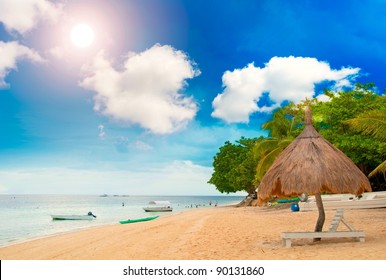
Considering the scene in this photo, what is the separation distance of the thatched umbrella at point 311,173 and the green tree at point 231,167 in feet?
100

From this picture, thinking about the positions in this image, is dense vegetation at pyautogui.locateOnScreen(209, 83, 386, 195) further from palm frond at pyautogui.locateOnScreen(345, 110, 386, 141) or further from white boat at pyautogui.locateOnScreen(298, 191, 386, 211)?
white boat at pyautogui.locateOnScreen(298, 191, 386, 211)

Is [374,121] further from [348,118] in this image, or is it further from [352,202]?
[348,118]

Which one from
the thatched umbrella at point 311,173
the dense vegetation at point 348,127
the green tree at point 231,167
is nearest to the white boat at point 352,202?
the dense vegetation at point 348,127

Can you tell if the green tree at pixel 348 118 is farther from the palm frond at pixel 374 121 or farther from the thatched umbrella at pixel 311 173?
the thatched umbrella at pixel 311 173

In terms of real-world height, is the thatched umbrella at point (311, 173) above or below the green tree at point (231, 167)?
below

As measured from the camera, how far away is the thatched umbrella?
28.4ft

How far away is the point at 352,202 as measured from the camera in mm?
19172

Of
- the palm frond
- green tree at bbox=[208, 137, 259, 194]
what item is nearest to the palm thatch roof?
the palm frond

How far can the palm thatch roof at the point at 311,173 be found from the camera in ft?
→ 28.4

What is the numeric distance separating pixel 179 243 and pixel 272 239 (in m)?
2.62

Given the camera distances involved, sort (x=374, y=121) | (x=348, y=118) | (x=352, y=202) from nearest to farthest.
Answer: (x=374, y=121) → (x=352, y=202) → (x=348, y=118)

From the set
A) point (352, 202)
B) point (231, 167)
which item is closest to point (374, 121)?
point (352, 202)
